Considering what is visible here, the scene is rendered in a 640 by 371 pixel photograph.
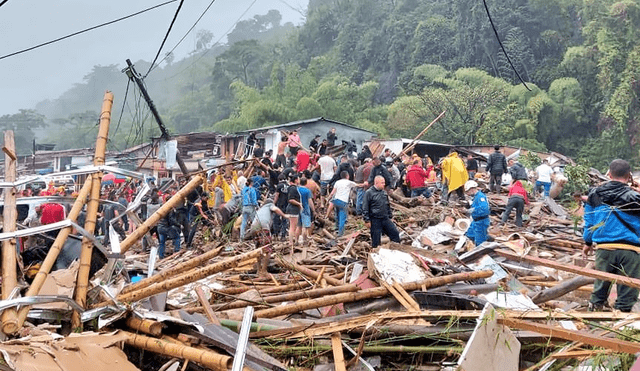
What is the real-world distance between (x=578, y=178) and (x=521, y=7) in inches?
1543

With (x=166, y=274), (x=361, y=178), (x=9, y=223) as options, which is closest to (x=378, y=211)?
(x=361, y=178)

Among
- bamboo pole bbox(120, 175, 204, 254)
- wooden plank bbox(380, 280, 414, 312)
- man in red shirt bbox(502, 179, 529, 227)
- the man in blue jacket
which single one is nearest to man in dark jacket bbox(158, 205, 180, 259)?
bamboo pole bbox(120, 175, 204, 254)

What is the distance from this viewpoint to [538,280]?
779 cm

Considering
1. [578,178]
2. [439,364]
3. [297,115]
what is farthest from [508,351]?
[297,115]

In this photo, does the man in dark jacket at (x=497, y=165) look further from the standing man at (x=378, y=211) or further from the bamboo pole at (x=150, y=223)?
the bamboo pole at (x=150, y=223)

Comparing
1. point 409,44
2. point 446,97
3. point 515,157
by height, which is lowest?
point 515,157

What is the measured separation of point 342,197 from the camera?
12.8 meters

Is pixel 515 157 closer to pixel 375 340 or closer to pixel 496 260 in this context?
pixel 496 260

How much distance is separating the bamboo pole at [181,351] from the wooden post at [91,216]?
2.18 ft

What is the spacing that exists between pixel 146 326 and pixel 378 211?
622 centimetres

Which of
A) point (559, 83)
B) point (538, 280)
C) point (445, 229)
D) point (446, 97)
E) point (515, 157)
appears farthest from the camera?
point (559, 83)

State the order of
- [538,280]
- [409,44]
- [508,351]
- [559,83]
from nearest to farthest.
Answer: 1. [508,351]
2. [538,280]
3. [559,83]
4. [409,44]

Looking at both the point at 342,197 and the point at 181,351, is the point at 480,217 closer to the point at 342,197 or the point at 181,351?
the point at 342,197

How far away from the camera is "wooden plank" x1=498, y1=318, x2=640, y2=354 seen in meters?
4.02
